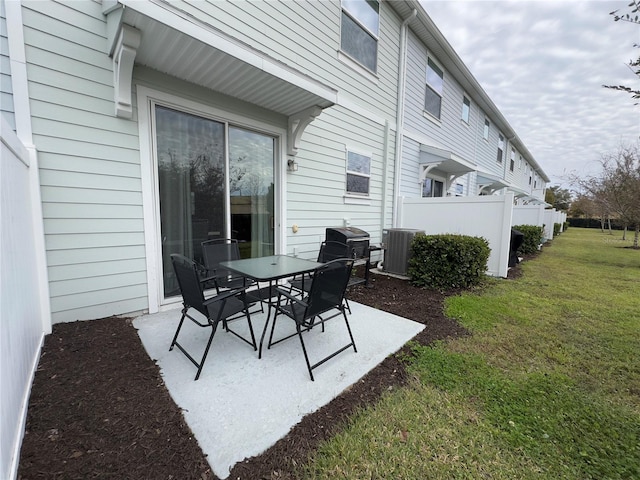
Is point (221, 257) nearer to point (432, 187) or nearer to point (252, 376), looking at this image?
point (252, 376)

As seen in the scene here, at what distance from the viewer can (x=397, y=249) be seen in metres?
5.73

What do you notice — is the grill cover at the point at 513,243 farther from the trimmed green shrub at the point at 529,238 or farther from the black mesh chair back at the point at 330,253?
the black mesh chair back at the point at 330,253

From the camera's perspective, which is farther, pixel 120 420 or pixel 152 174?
pixel 152 174

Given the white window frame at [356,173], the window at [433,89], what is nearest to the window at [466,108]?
the window at [433,89]

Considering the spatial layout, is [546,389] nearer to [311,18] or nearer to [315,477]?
[315,477]

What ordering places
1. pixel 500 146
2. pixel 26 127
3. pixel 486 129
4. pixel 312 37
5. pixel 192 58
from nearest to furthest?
pixel 26 127 → pixel 192 58 → pixel 312 37 → pixel 486 129 → pixel 500 146

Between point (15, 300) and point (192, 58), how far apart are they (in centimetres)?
276

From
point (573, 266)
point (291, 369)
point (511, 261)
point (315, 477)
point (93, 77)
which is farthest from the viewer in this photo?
point (573, 266)

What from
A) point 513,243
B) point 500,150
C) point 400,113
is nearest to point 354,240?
point 400,113

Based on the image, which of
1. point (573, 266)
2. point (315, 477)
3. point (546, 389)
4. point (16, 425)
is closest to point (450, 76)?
point (573, 266)

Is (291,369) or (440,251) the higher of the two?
(440,251)

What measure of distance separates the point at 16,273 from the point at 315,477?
2.26m

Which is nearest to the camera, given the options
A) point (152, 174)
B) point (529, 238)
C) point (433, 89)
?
point (152, 174)

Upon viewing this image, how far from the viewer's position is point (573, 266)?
7559 millimetres
